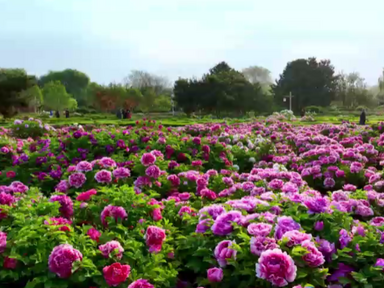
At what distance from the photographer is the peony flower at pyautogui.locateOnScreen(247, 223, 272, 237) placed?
2629mm

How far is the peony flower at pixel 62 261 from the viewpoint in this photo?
2.46 m

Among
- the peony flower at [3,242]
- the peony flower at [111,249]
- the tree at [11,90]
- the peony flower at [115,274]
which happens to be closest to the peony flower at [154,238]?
the peony flower at [111,249]

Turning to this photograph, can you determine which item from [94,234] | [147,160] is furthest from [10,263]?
[147,160]

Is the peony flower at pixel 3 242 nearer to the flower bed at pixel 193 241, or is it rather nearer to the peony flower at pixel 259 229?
the flower bed at pixel 193 241

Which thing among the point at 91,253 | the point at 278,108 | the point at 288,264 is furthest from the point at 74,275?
the point at 278,108

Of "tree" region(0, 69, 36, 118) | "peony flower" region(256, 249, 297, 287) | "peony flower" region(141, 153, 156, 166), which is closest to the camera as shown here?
"peony flower" region(256, 249, 297, 287)

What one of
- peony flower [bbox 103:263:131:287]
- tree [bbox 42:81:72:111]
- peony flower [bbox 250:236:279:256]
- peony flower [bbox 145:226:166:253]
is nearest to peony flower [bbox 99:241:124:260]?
peony flower [bbox 103:263:131:287]

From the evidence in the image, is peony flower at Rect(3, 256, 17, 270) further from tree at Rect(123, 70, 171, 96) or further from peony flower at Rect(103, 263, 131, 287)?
tree at Rect(123, 70, 171, 96)

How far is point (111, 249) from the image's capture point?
104 inches

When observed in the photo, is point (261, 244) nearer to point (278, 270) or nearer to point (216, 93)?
point (278, 270)

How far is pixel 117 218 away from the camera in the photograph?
10.3ft

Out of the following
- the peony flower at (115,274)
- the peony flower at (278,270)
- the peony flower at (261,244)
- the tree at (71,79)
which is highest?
the tree at (71,79)

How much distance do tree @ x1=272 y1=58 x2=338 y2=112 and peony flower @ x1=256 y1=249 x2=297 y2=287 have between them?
60.8 m

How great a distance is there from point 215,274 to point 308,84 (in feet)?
204
